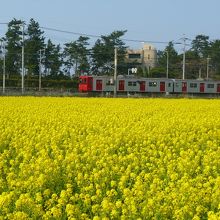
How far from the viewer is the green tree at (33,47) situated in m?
68.1

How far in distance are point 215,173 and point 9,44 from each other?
217ft

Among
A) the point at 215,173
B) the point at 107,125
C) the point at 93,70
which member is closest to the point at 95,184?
the point at 215,173

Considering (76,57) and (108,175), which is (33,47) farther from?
(108,175)

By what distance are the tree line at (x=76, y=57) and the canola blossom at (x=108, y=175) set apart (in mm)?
51960

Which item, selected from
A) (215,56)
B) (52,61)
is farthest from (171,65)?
(52,61)

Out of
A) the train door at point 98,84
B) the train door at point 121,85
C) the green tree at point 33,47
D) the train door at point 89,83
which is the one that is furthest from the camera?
the green tree at point 33,47

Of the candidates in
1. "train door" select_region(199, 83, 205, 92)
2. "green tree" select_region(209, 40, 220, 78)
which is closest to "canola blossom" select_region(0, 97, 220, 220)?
"train door" select_region(199, 83, 205, 92)

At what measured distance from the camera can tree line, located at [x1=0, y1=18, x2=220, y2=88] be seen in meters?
69.1

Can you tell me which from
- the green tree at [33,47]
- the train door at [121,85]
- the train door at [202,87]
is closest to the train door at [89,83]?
the train door at [121,85]

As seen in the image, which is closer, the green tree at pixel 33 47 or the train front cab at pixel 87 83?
the train front cab at pixel 87 83

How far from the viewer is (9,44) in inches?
2773

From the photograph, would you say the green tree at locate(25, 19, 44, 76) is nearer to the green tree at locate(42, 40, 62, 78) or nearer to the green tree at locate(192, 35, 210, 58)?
the green tree at locate(42, 40, 62, 78)

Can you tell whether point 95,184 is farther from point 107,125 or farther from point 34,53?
point 34,53

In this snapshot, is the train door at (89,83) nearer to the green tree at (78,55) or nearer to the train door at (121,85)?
the train door at (121,85)
